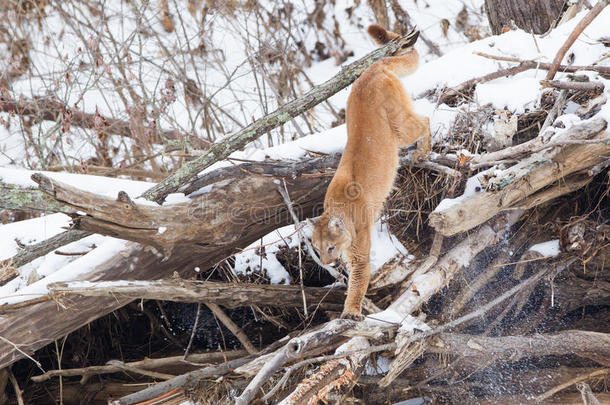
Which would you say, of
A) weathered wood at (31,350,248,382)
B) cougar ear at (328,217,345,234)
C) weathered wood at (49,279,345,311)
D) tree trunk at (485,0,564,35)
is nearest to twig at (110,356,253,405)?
weathered wood at (31,350,248,382)

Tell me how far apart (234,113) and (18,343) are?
18.5ft

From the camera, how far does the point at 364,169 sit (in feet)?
13.7

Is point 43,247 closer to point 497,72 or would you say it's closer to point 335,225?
→ point 335,225

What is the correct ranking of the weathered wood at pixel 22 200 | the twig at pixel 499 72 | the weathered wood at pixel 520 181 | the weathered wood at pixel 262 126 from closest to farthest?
the weathered wood at pixel 520 181 < the weathered wood at pixel 22 200 < the weathered wood at pixel 262 126 < the twig at pixel 499 72

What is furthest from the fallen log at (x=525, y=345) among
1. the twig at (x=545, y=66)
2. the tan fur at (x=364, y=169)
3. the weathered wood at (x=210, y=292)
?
the twig at (x=545, y=66)

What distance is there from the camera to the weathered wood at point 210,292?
147 inches

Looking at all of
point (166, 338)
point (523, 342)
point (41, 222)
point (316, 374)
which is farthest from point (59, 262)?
point (523, 342)

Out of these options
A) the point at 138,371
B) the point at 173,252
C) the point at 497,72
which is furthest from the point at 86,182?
the point at 497,72

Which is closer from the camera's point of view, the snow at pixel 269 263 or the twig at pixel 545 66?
the twig at pixel 545 66

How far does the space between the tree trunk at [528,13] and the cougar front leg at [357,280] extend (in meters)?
3.44

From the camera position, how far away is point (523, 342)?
13.0 feet

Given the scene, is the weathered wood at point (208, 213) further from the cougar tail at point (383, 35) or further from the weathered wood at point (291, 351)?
the cougar tail at point (383, 35)

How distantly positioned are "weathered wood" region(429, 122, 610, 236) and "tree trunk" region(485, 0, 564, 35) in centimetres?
271

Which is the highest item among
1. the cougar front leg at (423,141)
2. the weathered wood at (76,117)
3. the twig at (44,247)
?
the weathered wood at (76,117)
